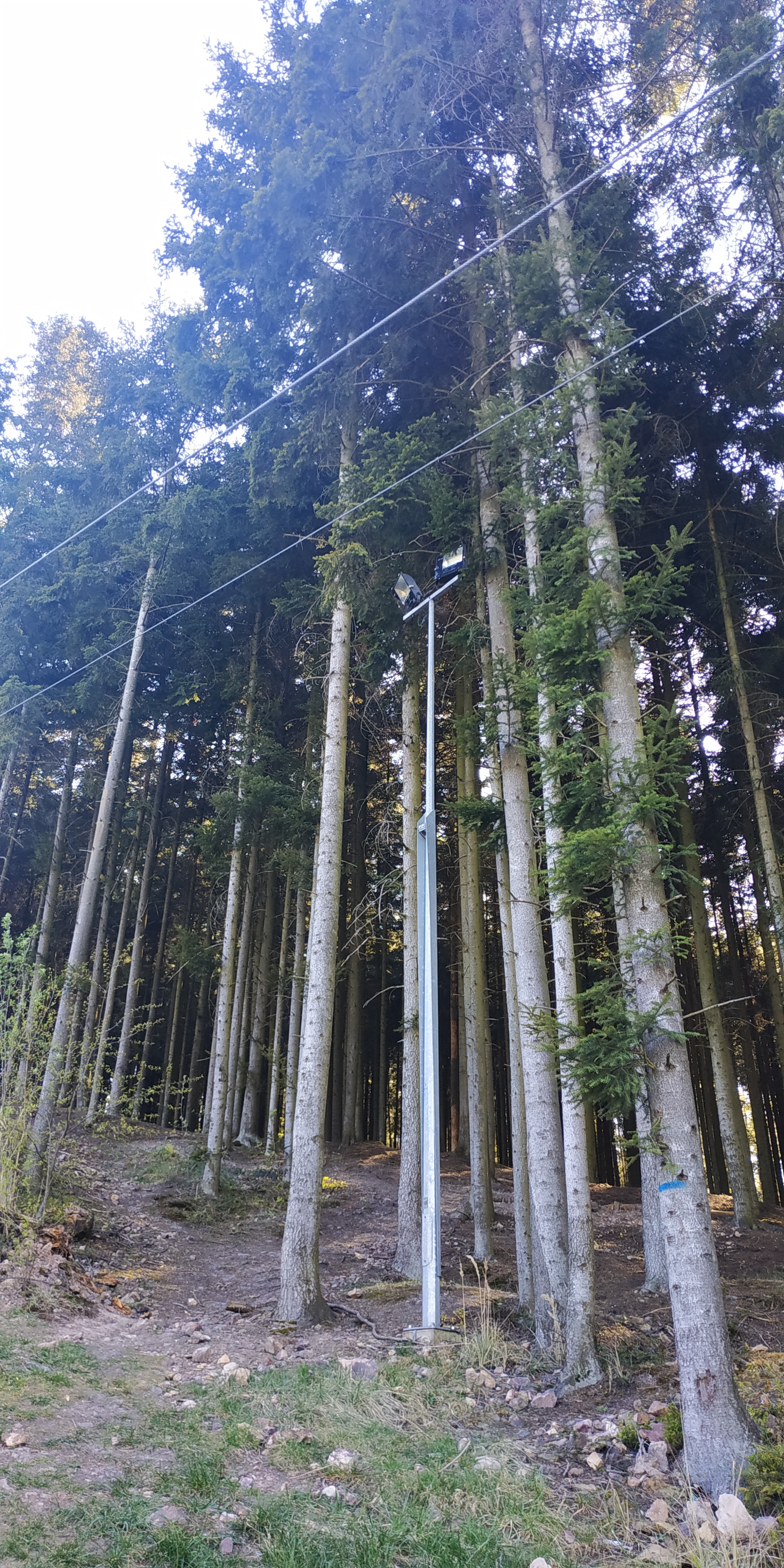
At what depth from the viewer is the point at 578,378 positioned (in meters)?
6.63

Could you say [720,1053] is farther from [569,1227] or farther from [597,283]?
[597,283]

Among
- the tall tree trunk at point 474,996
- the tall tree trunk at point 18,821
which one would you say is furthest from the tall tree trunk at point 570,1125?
the tall tree trunk at point 18,821

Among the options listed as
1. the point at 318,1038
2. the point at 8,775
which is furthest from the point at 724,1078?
the point at 8,775

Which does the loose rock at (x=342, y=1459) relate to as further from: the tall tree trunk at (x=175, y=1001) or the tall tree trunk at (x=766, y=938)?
the tall tree trunk at (x=175, y=1001)

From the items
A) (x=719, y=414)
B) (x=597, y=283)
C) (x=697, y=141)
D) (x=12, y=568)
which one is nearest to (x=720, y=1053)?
(x=719, y=414)

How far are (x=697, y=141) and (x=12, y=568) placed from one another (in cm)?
1226

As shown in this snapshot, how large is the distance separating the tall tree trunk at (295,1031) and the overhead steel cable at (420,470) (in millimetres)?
5180

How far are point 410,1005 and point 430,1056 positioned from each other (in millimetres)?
4809

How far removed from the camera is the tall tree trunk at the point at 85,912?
8688 millimetres

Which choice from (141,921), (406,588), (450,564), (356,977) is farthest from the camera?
(356,977)

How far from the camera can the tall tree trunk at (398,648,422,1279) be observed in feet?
31.4

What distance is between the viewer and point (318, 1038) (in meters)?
8.41

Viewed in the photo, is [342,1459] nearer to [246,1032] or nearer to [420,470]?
[420,470]

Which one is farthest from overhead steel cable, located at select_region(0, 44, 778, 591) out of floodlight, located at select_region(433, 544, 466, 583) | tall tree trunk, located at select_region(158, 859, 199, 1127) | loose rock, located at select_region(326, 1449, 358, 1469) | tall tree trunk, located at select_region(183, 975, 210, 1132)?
tall tree trunk, located at select_region(183, 975, 210, 1132)
